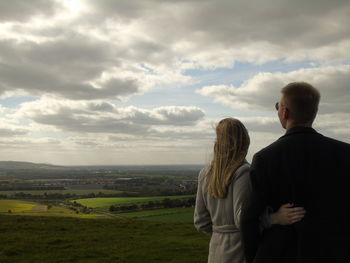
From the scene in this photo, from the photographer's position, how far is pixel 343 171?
9.33ft

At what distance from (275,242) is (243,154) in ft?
2.99

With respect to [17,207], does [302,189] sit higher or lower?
higher

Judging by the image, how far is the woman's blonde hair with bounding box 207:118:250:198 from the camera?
346 centimetres

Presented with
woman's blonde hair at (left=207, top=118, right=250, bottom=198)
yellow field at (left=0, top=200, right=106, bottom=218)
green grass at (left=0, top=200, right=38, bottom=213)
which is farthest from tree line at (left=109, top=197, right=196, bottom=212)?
woman's blonde hair at (left=207, top=118, right=250, bottom=198)

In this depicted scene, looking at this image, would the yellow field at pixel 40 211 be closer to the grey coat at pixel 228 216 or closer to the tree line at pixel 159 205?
the tree line at pixel 159 205

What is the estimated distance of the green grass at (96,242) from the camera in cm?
1112

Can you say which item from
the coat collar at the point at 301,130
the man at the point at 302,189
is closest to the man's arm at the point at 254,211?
the man at the point at 302,189

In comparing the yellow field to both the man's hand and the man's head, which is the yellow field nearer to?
the man's hand

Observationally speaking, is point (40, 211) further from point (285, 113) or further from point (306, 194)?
point (306, 194)

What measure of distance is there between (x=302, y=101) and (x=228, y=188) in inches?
42.8

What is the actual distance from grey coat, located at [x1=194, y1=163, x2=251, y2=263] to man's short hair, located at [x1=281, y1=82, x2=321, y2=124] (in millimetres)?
723

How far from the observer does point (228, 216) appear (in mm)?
3512

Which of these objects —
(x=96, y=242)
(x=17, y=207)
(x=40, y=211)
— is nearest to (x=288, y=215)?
(x=96, y=242)

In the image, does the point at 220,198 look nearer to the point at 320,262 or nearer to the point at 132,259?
the point at 320,262
